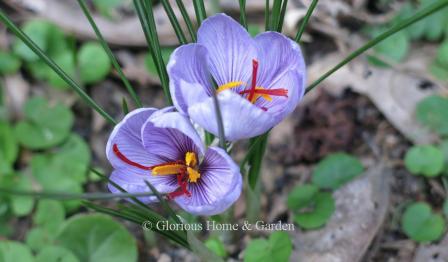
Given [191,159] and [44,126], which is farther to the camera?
[44,126]

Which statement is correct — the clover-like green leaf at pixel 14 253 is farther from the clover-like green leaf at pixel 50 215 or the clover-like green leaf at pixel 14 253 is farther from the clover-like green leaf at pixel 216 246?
the clover-like green leaf at pixel 216 246

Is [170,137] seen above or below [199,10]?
below

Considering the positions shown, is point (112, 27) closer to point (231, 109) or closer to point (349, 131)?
point (349, 131)

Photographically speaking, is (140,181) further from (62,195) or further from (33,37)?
(33,37)

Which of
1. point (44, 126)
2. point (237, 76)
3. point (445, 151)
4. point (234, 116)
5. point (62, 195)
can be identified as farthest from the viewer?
point (44, 126)

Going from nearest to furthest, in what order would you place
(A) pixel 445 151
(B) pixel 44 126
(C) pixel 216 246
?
(C) pixel 216 246 → (A) pixel 445 151 → (B) pixel 44 126

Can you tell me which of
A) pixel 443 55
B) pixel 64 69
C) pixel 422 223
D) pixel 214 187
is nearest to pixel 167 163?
pixel 214 187

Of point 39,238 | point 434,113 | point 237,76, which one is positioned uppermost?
point 237,76
